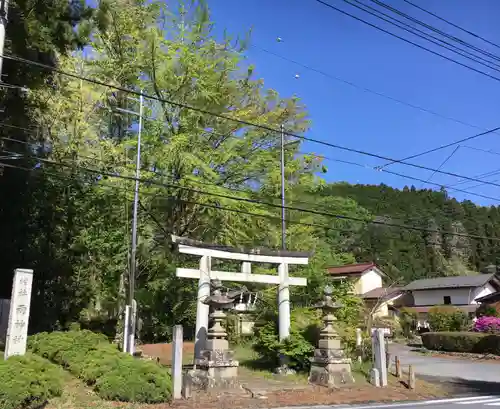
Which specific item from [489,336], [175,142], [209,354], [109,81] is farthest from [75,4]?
[489,336]

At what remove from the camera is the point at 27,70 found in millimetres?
14945

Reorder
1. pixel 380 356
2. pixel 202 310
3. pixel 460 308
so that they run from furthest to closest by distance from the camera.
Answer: pixel 460 308 → pixel 380 356 → pixel 202 310

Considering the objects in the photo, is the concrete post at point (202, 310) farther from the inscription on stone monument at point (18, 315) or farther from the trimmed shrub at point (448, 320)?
the trimmed shrub at point (448, 320)

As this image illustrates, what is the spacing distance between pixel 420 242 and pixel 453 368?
5983 centimetres

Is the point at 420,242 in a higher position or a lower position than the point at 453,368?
higher

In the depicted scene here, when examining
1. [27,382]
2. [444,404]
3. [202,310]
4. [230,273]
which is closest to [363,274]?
[230,273]

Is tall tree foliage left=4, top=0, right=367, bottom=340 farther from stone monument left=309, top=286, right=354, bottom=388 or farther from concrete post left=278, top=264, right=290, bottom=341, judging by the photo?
stone monument left=309, top=286, right=354, bottom=388

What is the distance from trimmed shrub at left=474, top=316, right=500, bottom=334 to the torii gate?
19.5 m

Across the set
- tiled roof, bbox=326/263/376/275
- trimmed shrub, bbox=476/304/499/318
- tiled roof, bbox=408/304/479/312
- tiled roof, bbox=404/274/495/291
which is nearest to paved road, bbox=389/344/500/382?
trimmed shrub, bbox=476/304/499/318

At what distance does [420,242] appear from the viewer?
80.2m

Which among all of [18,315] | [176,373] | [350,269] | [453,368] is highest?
[350,269]

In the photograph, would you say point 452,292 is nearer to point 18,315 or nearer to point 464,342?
point 464,342

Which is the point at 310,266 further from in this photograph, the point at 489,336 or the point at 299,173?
the point at 489,336

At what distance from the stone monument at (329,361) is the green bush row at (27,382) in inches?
317
